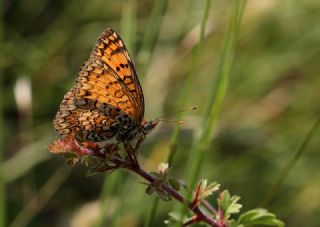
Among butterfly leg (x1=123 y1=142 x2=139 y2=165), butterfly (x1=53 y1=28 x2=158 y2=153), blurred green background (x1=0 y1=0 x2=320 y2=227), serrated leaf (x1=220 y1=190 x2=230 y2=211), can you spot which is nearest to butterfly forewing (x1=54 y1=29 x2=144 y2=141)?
butterfly (x1=53 y1=28 x2=158 y2=153)

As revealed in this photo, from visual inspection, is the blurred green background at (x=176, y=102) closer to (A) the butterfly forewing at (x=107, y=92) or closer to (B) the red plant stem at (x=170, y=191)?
(A) the butterfly forewing at (x=107, y=92)

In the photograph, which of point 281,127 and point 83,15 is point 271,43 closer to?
point 281,127

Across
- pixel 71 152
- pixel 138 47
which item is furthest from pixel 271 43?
pixel 71 152

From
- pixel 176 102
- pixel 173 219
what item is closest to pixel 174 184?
pixel 173 219

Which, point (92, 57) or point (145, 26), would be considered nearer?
point (92, 57)

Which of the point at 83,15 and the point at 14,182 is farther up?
the point at 83,15

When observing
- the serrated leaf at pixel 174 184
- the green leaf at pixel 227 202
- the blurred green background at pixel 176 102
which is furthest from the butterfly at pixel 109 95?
the blurred green background at pixel 176 102

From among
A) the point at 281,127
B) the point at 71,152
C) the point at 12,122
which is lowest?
the point at 71,152
